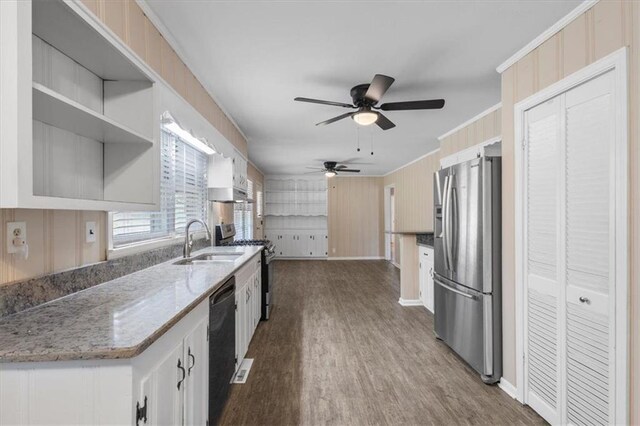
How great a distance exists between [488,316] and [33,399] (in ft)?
8.80

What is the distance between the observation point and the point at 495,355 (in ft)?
7.85

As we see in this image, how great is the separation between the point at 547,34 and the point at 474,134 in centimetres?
202

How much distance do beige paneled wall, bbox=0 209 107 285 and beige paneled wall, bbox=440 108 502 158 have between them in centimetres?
386

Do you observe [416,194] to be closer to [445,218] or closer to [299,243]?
[299,243]

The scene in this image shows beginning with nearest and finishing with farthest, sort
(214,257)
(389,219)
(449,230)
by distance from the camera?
(449,230) < (214,257) < (389,219)

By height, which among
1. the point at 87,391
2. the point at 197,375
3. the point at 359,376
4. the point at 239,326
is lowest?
the point at 359,376

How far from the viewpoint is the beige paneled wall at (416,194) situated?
240 inches

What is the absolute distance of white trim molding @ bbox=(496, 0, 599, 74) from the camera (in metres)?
1.73

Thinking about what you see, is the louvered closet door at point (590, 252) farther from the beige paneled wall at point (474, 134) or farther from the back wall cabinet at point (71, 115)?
the back wall cabinet at point (71, 115)

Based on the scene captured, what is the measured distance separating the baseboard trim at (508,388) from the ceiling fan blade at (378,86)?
2431 mm

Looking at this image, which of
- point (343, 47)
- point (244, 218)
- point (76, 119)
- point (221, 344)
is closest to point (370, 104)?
point (343, 47)

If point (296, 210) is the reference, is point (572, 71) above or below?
above

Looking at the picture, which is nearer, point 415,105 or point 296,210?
point 415,105

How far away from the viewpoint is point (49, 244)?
4.40 ft
